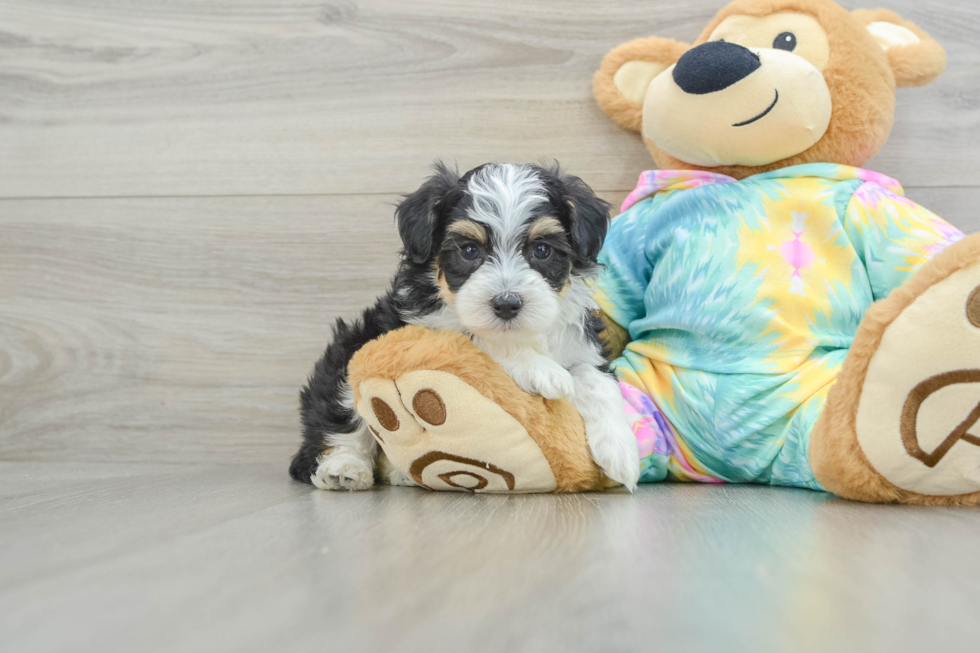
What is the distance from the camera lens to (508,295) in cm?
129

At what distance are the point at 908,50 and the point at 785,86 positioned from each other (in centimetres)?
44

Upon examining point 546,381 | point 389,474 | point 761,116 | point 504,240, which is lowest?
point 389,474

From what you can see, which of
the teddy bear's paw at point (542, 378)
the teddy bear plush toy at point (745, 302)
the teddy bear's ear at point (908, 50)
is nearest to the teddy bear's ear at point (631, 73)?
the teddy bear plush toy at point (745, 302)

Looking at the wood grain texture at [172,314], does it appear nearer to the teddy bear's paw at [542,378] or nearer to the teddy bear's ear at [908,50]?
the teddy bear's paw at [542,378]

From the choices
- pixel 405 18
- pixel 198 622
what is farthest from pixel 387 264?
pixel 198 622

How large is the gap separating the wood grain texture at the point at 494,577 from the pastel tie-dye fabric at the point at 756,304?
0.27 metres

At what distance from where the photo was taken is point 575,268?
153cm

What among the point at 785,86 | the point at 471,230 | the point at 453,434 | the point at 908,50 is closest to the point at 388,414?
the point at 453,434

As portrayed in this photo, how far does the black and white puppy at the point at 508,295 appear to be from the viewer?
53.1 inches

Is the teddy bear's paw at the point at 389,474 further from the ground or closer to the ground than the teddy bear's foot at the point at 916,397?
closer to the ground

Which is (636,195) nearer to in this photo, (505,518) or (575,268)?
(575,268)

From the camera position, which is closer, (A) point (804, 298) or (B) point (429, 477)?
(B) point (429, 477)

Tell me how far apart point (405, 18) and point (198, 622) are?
1897mm

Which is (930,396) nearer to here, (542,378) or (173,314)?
(542,378)
